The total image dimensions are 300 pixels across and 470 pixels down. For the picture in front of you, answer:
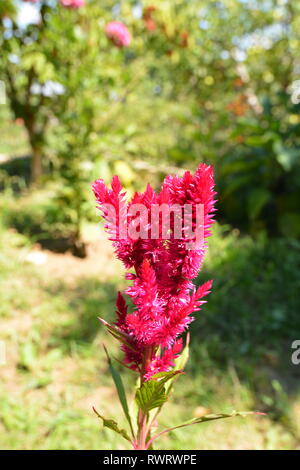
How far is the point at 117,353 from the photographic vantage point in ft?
7.54

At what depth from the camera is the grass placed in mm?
1804

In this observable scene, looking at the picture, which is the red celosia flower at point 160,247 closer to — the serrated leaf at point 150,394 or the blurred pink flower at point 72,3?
the serrated leaf at point 150,394

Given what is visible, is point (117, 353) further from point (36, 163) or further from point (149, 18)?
point (149, 18)

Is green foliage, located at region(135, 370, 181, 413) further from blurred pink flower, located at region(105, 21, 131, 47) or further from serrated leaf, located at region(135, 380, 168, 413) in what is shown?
blurred pink flower, located at region(105, 21, 131, 47)

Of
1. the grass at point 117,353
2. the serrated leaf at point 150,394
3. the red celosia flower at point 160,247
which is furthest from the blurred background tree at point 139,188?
the red celosia flower at point 160,247

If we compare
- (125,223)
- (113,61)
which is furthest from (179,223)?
(113,61)

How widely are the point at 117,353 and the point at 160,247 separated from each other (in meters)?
1.77

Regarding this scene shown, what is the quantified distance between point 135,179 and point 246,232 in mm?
1333

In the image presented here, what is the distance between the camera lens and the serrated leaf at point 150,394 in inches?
29.2

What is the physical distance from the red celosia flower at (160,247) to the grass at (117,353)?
124cm

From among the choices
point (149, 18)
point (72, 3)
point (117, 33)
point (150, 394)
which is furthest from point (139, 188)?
point (150, 394)

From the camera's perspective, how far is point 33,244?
3.67m

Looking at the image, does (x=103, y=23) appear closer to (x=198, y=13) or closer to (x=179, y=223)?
(x=198, y=13)
